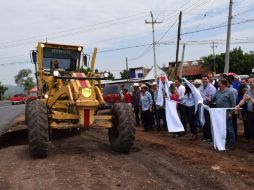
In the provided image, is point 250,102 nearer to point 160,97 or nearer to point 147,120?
point 160,97

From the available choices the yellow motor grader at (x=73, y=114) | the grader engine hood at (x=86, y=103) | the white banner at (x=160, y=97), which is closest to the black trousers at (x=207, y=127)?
the yellow motor grader at (x=73, y=114)

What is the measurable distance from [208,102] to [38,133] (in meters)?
4.91

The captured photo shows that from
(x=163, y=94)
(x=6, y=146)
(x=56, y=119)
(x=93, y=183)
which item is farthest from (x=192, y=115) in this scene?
(x=93, y=183)

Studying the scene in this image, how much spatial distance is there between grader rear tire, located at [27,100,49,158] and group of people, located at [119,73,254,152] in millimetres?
4328

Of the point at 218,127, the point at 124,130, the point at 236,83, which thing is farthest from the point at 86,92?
the point at 236,83

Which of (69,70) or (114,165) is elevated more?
(69,70)

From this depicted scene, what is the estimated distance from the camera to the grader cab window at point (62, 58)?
534 inches

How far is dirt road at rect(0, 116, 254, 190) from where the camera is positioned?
295 inches

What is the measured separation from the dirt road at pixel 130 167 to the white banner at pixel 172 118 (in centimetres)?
72

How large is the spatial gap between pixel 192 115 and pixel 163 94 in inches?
81.2

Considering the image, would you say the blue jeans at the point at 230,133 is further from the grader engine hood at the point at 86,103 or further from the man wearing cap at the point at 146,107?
the man wearing cap at the point at 146,107

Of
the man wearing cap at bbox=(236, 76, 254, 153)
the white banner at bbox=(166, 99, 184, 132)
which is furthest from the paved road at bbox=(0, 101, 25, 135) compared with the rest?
the man wearing cap at bbox=(236, 76, 254, 153)

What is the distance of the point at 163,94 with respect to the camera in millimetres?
14938

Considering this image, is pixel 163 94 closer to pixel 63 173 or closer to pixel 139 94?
pixel 139 94
